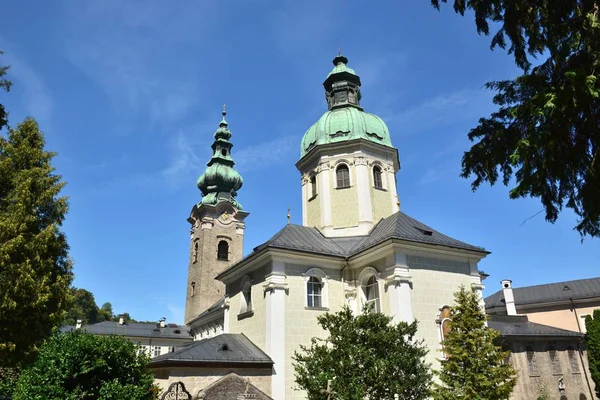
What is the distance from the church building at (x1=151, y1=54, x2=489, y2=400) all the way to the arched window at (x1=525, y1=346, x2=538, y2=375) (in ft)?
33.6

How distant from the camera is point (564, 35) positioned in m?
7.30

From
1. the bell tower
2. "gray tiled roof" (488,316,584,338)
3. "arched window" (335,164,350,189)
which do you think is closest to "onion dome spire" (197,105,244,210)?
the bell tower

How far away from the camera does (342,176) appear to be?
74.2ft

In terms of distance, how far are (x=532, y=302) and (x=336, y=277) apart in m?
34.6

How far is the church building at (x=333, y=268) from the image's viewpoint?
1645 cm

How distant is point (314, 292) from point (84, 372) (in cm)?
972

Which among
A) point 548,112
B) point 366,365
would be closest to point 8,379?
point 366,365

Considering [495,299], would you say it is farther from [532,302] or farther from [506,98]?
[506,98]

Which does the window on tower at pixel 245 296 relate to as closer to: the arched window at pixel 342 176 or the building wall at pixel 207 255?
the arched window at pixel 342 176

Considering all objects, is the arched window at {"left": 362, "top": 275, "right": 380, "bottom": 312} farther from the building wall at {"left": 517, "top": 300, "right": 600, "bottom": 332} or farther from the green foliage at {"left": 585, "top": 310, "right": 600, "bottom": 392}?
the building wall at {"left": 517, "top": 300, "right": 600, "bottom": 332}

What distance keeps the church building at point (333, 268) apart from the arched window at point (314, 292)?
0.05 metres

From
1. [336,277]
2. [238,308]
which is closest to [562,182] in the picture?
[336,277]

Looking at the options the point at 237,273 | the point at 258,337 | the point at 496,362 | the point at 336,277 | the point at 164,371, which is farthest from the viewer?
the point at 237,273

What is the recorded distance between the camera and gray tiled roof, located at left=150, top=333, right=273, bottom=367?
15594 mm
